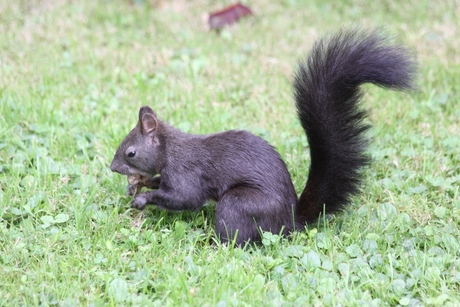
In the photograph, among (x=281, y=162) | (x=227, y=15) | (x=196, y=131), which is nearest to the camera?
(x=281, y=162)

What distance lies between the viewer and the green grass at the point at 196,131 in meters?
2.77

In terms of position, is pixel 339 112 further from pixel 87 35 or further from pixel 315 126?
pixel 87 35

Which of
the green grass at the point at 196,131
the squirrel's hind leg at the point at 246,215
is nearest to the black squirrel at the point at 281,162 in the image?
the squirrel's hind leg at the point at 246,215

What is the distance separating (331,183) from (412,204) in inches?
21.3

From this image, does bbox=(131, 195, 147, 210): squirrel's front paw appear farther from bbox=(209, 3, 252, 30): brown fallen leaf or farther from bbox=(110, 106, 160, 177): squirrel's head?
bbox=(209, 3, 252, 30): brown fallen leaf

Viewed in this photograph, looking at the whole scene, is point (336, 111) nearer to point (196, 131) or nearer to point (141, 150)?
point (141, 150)

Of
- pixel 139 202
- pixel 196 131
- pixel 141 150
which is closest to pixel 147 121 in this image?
pixel 141 150

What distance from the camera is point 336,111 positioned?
3176 millimetres

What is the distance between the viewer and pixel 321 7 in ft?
20.6

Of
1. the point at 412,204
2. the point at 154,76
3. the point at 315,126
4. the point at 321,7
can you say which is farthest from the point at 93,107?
the point at 321,7

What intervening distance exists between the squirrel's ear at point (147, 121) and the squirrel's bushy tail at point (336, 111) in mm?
758

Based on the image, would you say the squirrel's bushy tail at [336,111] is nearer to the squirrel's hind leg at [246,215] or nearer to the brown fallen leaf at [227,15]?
the squirrel's hind leg at [246,215]

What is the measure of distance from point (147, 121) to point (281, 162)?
2.40 feet

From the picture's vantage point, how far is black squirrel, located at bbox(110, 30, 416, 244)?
3.08 metres
